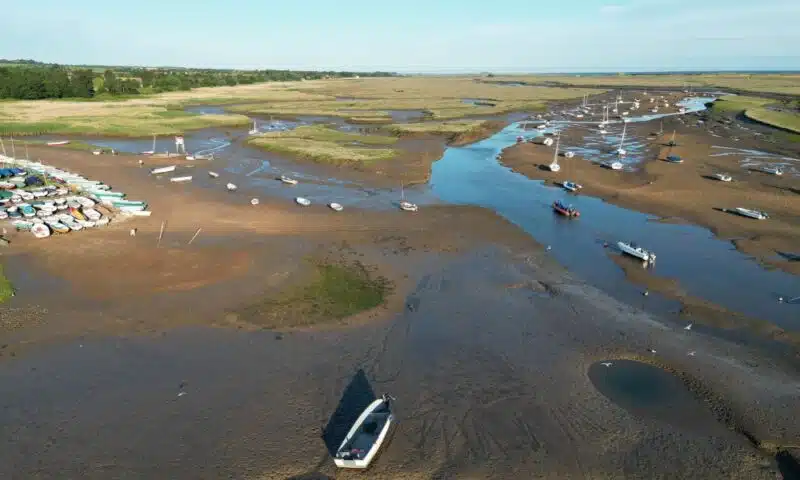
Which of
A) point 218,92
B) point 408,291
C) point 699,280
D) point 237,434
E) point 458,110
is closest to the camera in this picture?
point 237,434

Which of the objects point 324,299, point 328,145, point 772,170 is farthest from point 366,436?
point 772,170

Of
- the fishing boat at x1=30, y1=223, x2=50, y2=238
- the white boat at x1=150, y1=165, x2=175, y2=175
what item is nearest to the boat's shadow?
the fishing boat at x1=30, y1=223, x2=50, y2=238

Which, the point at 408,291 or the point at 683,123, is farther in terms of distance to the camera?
the point at 683,123

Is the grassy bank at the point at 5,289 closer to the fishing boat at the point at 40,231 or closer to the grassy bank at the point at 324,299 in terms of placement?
the fishing boat at the point at 40,231

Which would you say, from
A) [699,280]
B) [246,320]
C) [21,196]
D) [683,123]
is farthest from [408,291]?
[683,123]

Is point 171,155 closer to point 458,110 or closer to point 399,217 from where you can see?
point 399,217

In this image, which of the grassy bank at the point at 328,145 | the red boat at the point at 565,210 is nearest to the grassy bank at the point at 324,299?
the red boat at the point at 565,210

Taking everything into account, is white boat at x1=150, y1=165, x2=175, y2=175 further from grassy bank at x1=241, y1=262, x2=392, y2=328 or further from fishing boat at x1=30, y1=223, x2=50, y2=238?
grassy bank at x1=241, y1=262, x2=392, y2=328
